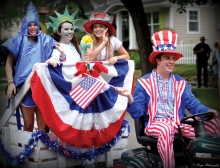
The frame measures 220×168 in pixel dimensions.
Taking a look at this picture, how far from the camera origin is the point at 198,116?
14.1 ft

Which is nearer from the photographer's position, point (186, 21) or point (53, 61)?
point (53, 61)

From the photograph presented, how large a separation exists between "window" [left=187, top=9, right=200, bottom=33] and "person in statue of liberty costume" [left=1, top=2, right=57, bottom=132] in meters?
21.9

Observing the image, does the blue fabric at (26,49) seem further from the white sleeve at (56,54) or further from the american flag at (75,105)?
the american flag at (75,105)

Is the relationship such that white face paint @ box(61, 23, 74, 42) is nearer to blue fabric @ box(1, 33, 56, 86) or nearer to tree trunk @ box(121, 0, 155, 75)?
blue fabric @ box(1, 33, 56, 86)

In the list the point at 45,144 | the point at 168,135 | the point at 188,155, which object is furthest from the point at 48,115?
Result: the point at 188,155

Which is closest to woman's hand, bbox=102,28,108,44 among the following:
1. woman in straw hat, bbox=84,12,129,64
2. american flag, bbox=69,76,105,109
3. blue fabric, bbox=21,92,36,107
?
woman in straw hat, bbox=84,12,129,64

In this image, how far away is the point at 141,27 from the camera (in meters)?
12.4

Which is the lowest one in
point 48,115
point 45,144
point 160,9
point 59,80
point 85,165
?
point 85,165

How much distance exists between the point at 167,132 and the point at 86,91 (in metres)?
1.23

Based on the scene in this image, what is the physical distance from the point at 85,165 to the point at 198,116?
1721 millimetres

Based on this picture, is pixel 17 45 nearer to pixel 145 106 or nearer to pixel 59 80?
pixel 59 80

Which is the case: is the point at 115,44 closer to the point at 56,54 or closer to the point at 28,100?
the point at 56,54

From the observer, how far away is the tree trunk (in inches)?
484

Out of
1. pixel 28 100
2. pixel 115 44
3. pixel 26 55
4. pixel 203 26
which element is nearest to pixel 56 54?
pixel 26 55
